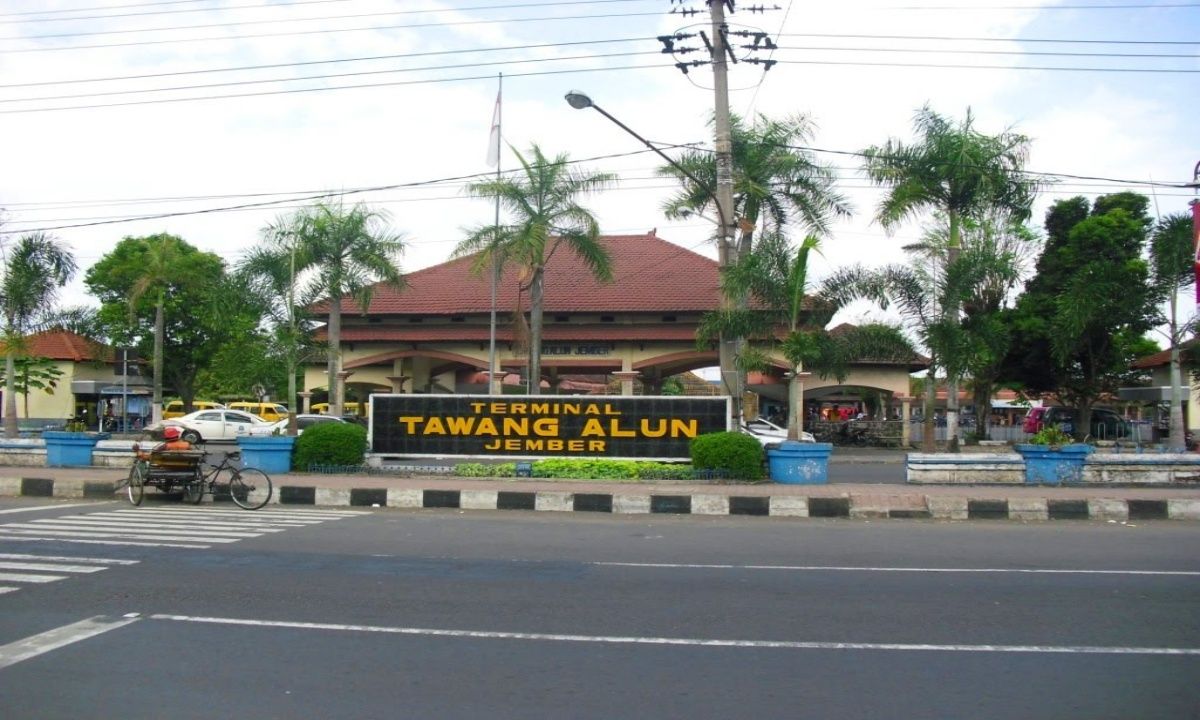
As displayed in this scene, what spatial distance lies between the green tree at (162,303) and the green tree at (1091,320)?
29.9m

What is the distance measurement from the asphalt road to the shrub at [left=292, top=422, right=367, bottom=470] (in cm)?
632

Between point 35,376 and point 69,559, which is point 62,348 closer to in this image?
point 35,376

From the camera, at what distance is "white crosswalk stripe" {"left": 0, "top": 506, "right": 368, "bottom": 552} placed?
11078 millimetres

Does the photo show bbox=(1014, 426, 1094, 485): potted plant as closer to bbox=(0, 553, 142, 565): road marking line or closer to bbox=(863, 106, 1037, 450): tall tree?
bbox=(863, 106, 1037, 450): tall tree

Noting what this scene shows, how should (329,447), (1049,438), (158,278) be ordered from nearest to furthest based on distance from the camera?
(1049,438)
(329,447)
(158,278)

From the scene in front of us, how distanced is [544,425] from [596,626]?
37.0 feet

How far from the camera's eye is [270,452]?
1830cm

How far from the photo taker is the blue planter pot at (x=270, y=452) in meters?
18.2

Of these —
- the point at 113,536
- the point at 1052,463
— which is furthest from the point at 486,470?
the point at 1052,463

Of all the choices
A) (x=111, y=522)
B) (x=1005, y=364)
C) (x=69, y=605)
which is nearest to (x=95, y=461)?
(x=111, y=522)

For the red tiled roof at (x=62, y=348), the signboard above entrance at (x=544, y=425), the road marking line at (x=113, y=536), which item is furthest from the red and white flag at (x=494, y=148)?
the red tiled roof at (x=62, y=348)

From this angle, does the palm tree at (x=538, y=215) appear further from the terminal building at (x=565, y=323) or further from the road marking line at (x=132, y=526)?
the road marking line at (x=132, y=526)

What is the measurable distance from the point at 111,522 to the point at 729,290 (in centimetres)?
1222

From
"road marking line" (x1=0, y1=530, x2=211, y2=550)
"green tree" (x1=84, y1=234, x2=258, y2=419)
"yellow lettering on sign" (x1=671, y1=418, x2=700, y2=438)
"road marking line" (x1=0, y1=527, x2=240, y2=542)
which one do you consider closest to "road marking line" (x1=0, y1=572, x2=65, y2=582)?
"road marking line" (x1=0, y1=530, x2=211, y2=550)
